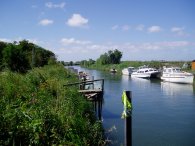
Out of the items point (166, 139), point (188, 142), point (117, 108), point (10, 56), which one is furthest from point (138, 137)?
point (10, 56)

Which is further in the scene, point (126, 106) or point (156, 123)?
point (156, 123)

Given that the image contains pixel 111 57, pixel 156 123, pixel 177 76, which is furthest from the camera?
pixel 111 57

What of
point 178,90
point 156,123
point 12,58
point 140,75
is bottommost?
point 156,123

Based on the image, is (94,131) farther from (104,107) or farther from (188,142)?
(104,107)

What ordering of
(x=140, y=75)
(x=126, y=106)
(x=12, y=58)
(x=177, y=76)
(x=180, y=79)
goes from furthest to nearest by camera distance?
1. (x=140, y=75)
2. (x=177, y=76)
3. (x=180, y=79)
4. (x=12, y=58)
5. (x=126, y=106)

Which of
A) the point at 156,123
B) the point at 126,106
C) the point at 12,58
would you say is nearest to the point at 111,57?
the point at 12,58

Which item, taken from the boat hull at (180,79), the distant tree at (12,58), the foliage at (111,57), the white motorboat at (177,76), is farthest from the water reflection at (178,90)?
the foliage at (111,57)

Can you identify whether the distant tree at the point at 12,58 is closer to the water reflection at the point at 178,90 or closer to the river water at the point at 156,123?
the river water at the point at 156,123

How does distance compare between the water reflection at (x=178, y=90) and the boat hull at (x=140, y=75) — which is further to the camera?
the boat hull at (x=140, y=75)

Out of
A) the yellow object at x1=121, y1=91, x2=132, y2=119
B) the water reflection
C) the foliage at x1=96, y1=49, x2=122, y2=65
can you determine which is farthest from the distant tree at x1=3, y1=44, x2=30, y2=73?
the foliage at x1=96, y1=49, x2=122, y2=65

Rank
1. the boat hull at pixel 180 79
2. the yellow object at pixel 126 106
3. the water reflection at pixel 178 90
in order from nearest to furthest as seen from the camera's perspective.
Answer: the yellow object at pixel 126 106, the water reflection at pixel 178 90, the boat hull at pixel 180 79

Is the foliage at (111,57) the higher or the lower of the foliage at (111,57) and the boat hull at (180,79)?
the higher

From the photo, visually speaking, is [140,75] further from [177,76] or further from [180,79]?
[180,79]

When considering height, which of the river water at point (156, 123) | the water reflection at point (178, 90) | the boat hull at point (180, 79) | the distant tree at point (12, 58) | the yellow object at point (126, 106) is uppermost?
Result: the distant tree at point (12, 58)
